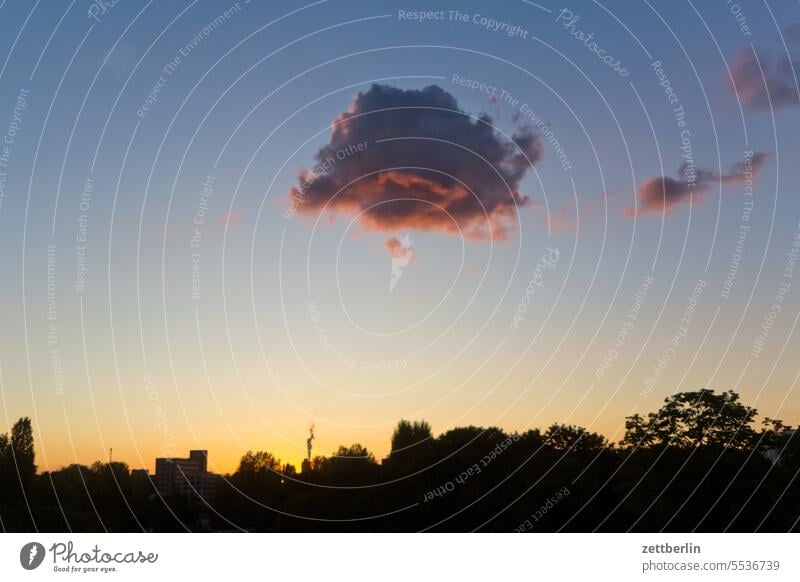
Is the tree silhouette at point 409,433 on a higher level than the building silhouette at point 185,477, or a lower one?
higher

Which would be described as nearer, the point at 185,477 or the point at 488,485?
the point at 185,477

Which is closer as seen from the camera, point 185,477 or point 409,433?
point 185,477

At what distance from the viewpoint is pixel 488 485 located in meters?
80.9

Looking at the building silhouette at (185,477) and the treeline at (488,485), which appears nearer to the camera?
the treeline at (488,485)

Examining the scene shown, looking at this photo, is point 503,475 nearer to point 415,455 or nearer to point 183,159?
point 415,455

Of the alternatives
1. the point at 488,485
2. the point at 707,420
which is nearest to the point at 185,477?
the point at 488,485

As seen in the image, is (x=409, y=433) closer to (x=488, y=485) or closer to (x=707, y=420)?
(x=488, y=485)

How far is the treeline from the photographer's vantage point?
67.6 meters

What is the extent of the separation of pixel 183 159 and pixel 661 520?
46.0m

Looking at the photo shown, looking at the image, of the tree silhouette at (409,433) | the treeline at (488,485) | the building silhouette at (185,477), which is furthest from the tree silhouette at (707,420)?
the building silhouette at (185,477)

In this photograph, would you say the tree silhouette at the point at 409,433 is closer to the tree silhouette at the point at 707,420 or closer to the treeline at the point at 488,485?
the treeline at the point at 488,485

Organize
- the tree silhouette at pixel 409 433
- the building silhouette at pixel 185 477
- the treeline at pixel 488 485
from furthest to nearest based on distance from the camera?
1. the tree silhouette at pixel 409 433
2. the building silhouette at pixel 185 477
3. the treeline at pixel 488 485

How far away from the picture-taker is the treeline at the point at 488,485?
67562 mm

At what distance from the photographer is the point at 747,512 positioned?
6650 centimetres
